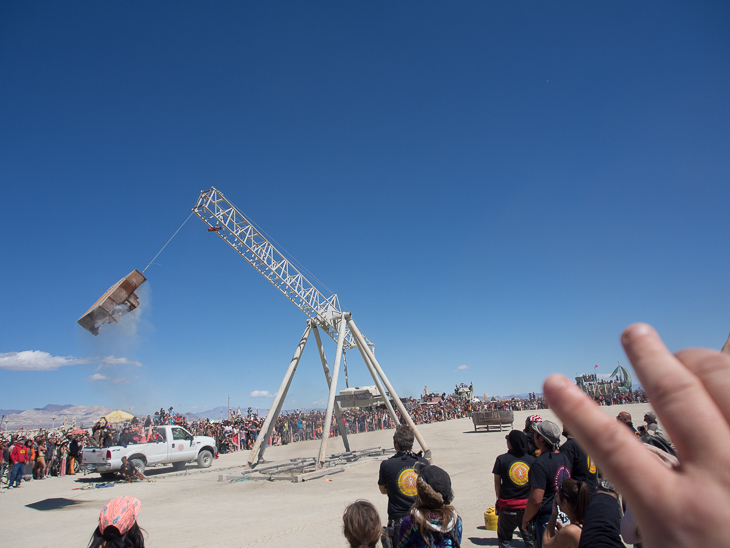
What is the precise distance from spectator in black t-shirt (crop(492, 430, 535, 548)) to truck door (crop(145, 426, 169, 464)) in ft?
56.5

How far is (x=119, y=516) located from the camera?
2719 millimetres

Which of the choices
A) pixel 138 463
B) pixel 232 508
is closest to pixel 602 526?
pixel 232 508

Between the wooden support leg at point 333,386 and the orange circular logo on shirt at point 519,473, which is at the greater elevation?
the wooden support leg at point 333,386

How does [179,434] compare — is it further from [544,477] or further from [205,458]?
[544,477]

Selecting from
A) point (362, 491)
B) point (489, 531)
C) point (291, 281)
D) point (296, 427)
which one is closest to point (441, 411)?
point (296, 427)

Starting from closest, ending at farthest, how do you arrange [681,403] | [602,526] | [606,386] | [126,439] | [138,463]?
[681,403]
[602,526]
[138,463]
[126,439]
[606,386]

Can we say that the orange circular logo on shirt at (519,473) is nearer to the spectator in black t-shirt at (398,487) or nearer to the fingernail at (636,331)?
the spectator in black t-shirt at (398,487)

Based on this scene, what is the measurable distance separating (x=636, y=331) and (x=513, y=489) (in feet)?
16.1

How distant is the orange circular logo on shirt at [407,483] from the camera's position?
456 centimetres

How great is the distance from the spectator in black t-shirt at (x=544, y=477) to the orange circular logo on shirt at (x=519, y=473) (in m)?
0.37

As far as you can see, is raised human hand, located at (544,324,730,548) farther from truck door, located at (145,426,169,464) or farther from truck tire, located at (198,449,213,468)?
truck tire, located at (198,449,213,468)

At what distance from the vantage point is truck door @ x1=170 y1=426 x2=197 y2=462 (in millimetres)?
18547

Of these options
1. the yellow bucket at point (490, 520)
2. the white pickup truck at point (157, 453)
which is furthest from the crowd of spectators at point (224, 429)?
the yellow bucket at point (490, 520)

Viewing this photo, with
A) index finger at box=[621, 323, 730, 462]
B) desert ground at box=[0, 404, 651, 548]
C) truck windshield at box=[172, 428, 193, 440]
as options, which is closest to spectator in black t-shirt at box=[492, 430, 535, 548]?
desert ground at box=[0, 404, 651, 548]
